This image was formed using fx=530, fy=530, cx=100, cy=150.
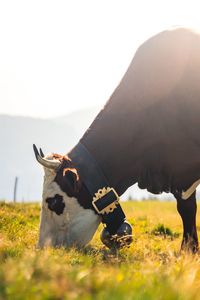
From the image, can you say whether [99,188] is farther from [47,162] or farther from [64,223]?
[47,162]

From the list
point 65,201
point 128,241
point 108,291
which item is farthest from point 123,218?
point 108,291

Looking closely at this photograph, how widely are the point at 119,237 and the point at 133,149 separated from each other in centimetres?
129

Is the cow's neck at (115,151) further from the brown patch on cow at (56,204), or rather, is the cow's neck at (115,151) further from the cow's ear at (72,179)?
the brown patch on cow at (56,204)

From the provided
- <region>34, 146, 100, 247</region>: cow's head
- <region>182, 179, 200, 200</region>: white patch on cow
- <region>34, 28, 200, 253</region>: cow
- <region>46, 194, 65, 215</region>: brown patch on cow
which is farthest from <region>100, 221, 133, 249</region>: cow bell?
<region>182, 179, 200, 200</region>: white patch on cow

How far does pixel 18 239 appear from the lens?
7512 mm

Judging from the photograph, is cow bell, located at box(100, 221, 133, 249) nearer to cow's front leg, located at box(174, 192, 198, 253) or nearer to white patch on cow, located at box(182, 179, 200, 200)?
white patch on cow, located at box(182, 179, 200, 200)

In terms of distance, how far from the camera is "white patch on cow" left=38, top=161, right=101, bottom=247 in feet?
23.9

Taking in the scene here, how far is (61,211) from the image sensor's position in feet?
24.0

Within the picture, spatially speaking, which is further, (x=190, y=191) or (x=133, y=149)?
(x=190, y=191)

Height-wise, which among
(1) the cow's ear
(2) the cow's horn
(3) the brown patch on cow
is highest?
(2) the cow's horn

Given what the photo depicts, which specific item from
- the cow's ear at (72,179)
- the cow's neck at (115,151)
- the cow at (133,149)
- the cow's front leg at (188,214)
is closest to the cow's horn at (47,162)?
the cow at (133,149)

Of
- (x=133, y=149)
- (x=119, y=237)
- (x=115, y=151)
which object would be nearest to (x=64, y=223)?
(x=119, y=237)

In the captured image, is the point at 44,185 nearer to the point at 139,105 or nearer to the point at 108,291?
the point at 139,105

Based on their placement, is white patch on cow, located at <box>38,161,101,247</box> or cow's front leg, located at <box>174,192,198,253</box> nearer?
white patch on cow, located at <box>38,161,101,247</box>
